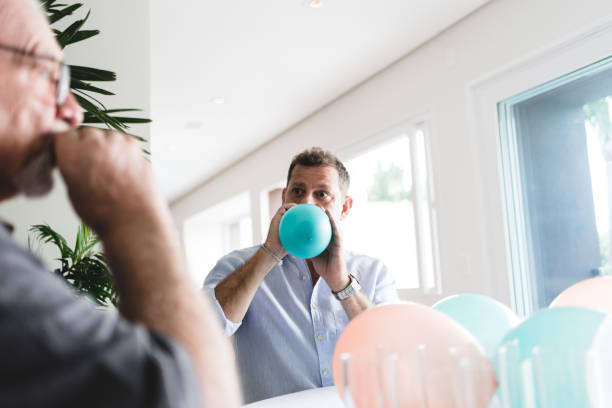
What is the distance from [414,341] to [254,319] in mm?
1130

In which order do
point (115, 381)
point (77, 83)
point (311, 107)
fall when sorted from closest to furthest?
point (115, 381) → point (77, 83) → point (311, 107)

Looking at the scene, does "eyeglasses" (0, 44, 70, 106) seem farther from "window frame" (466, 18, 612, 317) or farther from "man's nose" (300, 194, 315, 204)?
"window frame" (466, 18, 612, 317)

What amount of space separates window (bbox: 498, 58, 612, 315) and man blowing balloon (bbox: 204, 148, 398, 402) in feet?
4.69

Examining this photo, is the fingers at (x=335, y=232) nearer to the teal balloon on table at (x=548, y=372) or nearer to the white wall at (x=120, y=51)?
the teal balloon on table at (x=548, y=372)

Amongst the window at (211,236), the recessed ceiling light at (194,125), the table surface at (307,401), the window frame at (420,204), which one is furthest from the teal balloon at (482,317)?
the window at (211,236)

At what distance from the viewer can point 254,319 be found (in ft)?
5.72

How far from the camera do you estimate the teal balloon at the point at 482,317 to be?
834 mm

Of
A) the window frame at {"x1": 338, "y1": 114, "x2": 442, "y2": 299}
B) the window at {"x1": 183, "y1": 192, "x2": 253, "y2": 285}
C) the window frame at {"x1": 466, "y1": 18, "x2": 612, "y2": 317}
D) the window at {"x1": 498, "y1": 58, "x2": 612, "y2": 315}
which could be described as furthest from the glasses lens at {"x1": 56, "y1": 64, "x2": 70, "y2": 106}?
the window at {"x1": 183, "y1": 192, "x2": 253, "y2": 285}

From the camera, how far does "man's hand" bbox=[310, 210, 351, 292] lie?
1534 millimetres

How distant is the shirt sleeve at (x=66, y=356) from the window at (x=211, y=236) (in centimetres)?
822

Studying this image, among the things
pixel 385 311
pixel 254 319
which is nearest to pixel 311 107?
pixel 254 319

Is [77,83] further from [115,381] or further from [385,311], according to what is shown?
[115,381]

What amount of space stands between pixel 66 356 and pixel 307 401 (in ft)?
2.99

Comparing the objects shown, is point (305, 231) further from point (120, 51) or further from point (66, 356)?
point (120, 51)
